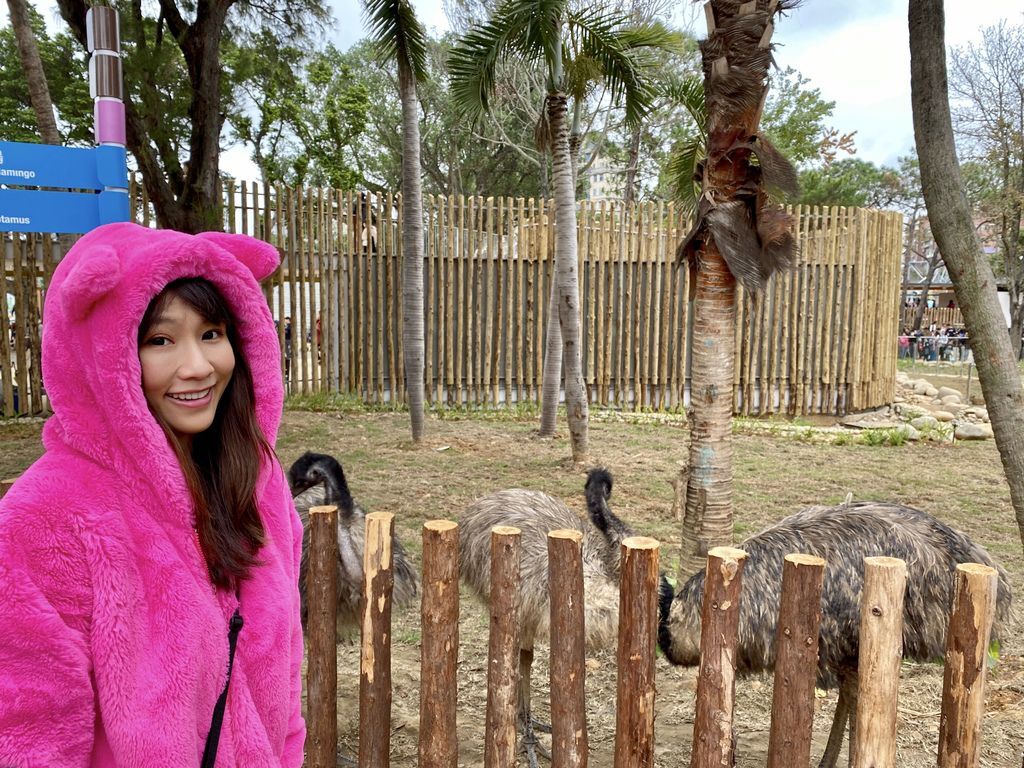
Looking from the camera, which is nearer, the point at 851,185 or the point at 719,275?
the point at 719,275

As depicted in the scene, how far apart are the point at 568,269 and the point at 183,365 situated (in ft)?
20.8

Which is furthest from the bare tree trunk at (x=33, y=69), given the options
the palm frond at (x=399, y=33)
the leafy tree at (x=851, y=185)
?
the leafy tree at (x=851, y=185)

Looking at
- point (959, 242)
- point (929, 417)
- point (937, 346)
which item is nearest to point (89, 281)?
point (959, 242)

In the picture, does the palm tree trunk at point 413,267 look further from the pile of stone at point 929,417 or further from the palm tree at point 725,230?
the pile of stone at point 929,417

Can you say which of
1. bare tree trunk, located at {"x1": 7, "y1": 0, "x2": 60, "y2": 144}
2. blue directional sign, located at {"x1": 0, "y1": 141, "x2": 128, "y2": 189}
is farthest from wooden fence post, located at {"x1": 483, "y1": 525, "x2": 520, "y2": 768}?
bare tree trunk, located at {"x1": 7, "y1": 0, "x2": 60, "y2": 144}

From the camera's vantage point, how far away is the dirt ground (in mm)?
3258

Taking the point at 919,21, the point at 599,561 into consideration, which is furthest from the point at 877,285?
the point at 599,561

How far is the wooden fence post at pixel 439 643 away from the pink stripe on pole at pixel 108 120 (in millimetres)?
2756

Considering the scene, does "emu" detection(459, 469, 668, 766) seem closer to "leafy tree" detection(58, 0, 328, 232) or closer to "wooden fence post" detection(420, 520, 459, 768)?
"wooden fence post" detection(420, 520, 459, 768)

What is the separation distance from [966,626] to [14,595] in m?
2.27

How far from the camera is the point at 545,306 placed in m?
11.3

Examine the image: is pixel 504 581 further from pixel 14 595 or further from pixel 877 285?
pixel 877 285

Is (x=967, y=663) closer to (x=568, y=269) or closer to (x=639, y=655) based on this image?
(x=639, y=655)

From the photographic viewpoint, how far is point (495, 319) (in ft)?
36.9
